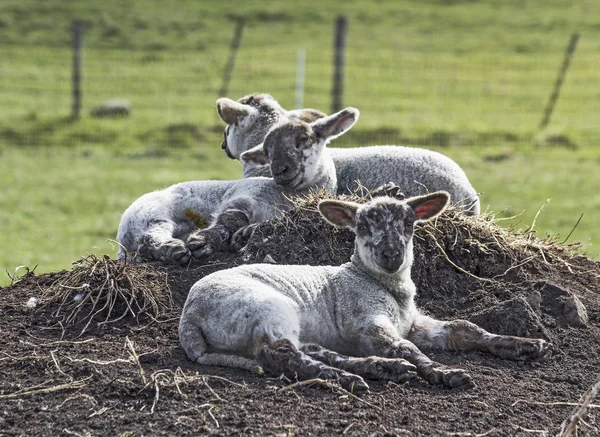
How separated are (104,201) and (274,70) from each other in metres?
15.3

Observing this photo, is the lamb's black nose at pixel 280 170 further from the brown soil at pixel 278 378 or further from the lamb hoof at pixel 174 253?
the lamb hoof at pixel 174 253

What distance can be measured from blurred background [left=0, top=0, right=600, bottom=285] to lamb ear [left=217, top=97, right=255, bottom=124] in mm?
2801

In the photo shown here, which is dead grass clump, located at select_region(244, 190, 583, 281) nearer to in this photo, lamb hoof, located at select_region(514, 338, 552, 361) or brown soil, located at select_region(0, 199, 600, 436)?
brown soil, located at select_region(0, 199, 600, 436)

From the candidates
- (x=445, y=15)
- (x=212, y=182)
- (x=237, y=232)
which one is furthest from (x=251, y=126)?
(x=445, y=15)

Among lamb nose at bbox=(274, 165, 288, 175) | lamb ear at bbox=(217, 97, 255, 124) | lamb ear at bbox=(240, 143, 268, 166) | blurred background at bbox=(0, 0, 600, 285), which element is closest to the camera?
lamb nose at bbox=(274, 165, 288, 175)

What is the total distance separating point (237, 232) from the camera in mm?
8422

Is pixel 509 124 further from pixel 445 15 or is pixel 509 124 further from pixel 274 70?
pixel 445 15

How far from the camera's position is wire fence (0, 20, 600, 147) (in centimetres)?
2423

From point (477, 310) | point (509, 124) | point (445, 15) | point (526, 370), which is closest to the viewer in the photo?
point (526, 370)

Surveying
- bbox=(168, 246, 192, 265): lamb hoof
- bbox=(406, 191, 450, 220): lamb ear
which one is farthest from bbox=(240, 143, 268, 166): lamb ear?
bbox=(406, 191, 450, 220): lamb ear

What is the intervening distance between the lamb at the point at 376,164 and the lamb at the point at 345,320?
236cm

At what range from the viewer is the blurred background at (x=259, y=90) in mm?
17578

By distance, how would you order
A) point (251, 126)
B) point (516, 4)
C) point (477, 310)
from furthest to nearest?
point (516, 4) → point (251, 126) → point (477, 310)

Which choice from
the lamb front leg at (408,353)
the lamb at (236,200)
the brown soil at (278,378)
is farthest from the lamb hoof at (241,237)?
the lamb front leg at (408,353)
